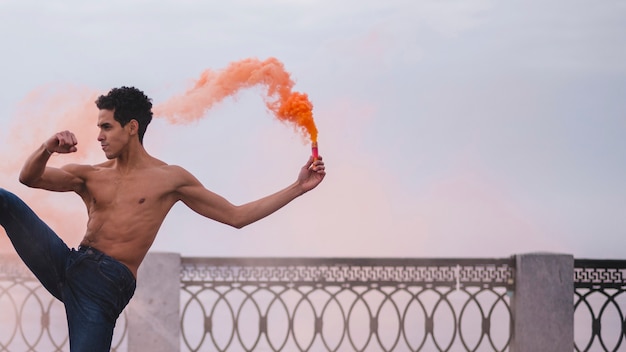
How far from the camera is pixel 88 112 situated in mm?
8750

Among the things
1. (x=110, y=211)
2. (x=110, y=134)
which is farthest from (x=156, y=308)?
(x=110, y=134)

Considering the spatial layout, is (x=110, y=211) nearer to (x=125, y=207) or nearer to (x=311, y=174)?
(x=125, y=207)

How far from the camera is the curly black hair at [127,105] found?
5590mm

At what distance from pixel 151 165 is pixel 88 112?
10.4ft

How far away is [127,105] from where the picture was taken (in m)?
5.61

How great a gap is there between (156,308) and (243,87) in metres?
3.56

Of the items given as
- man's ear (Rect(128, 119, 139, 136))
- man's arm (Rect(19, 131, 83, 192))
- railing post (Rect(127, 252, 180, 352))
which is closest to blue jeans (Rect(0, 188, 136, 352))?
man's arm (Rect(19, 131, 83, 192))

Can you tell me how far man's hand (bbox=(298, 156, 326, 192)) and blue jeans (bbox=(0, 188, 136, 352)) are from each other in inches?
46.0

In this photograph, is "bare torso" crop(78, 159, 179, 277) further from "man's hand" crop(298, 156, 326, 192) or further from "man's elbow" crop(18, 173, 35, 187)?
"man's hand" crop(298, 156, 326, 192)

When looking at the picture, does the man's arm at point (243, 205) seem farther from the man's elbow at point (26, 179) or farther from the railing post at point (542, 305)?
the railing post at point (542, 305)

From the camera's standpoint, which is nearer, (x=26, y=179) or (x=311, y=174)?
(x=26, y=179)

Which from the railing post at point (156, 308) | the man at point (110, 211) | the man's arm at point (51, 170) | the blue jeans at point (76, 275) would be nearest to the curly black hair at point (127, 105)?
the man at point (110, 211)

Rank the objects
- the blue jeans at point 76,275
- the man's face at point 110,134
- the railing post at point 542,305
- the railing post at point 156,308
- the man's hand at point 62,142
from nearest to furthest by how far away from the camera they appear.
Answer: the man's hand at point 62,142, the blue jeans at point 76,275, the man's face at point 110,134, the railing post at point 156,308, the railing post at point 542,305

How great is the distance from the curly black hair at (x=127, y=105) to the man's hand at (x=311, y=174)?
1.00 metres
